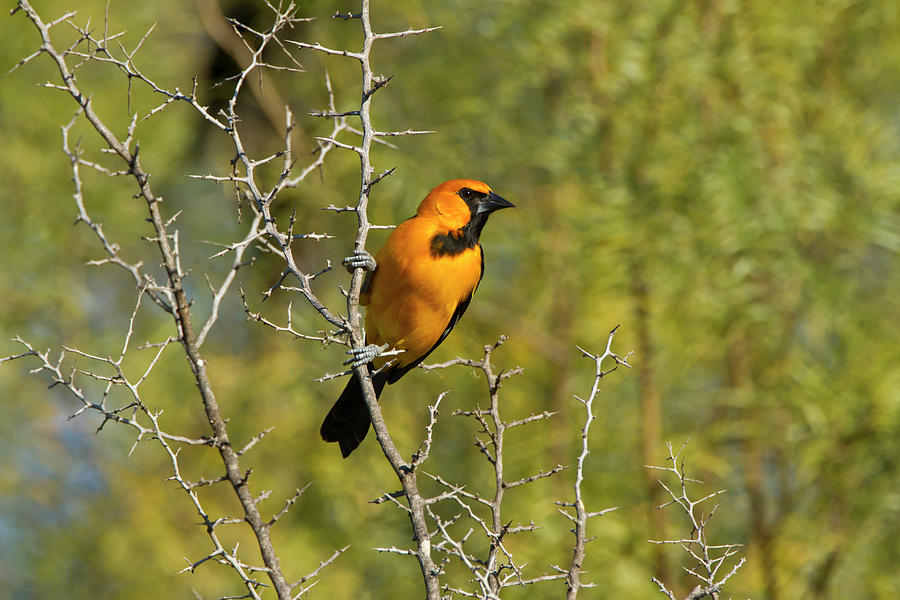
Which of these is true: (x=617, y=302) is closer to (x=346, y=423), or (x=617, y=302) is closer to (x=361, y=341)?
(x=346, y=423)

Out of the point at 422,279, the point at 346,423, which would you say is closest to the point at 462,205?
the point at 422,279

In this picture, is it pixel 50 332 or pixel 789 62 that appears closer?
pixel 789 62

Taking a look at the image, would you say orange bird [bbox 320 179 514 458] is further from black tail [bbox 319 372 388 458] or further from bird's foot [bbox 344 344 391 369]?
bird's foot [bbox 344 344 391 369]

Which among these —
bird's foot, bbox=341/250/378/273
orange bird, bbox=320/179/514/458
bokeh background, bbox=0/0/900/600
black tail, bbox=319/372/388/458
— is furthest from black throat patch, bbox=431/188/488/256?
bokeh background, bbox=0/0/900/600

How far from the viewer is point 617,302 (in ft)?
15.9

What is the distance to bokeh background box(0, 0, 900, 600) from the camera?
15.0 ft

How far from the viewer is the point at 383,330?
3.43m

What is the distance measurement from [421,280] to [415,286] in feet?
0.10

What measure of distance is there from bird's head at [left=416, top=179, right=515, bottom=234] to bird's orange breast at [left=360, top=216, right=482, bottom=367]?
0.23ft

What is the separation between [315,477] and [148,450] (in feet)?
5.21

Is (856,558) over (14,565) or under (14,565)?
over

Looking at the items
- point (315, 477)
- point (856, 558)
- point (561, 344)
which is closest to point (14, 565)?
point (315, 477)

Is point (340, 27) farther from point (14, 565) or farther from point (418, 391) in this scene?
point (14, 565)

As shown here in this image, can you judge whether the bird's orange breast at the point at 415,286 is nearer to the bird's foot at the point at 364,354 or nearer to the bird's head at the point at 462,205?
the bird's head at the point at 462,205
